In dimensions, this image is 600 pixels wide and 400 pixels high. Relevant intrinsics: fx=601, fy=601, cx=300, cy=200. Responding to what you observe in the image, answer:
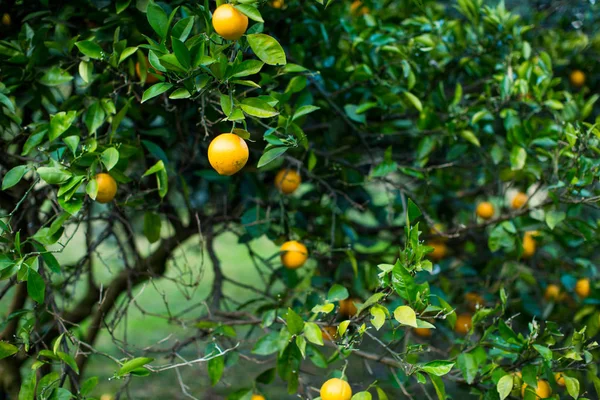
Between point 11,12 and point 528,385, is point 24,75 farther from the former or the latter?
point 528,385

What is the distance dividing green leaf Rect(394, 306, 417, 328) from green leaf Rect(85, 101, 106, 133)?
3.00ft

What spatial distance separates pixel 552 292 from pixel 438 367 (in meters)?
1.64

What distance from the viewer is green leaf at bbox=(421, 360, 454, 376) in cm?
134

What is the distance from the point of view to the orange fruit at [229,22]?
121cm

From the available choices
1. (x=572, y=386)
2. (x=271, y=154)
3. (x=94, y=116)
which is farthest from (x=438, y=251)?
(x=94, y=116)

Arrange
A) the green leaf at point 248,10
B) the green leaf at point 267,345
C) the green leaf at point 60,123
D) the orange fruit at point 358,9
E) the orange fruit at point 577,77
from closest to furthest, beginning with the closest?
1. the green leaf at point 248,10
2. the green leaf at point 60,123
3. the green leaf at point 267,345
4. the orange fruit at point 358,9
5. the orange fruit at point 577,77

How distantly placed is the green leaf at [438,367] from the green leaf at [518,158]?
769mm

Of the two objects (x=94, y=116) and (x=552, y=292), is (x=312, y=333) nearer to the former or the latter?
(x=94, y=116)

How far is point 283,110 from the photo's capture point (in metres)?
1.56

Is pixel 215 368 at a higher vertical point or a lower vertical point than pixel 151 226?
lower

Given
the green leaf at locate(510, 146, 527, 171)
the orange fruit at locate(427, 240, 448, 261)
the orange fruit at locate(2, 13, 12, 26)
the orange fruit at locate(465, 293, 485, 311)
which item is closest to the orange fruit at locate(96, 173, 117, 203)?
the orange fruit at locate(2, 13, 12, 26)

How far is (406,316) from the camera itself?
131 centimetres

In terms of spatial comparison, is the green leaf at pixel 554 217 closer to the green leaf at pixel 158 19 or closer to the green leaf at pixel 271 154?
the green leaf at pixel 271 154

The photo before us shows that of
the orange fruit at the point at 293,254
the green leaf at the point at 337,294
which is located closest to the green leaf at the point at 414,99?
the orange fruit at the point at 293,254
